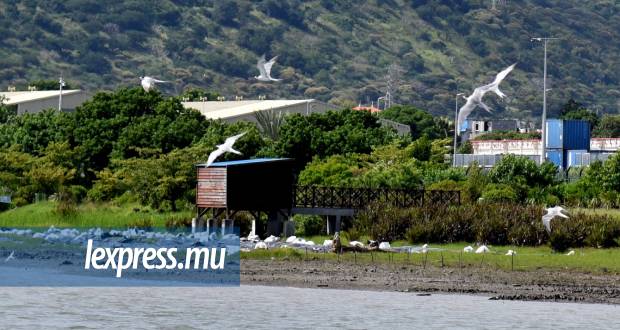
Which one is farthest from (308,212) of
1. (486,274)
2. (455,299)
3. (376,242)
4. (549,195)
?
(455,299)

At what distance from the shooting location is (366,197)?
63781mm

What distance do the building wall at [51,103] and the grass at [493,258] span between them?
73892 millimetres

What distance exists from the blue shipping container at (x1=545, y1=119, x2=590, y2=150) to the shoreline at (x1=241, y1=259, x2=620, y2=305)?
65341 mm

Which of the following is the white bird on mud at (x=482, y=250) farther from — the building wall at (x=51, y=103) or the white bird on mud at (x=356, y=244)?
the building wall at (x=51, y=103)

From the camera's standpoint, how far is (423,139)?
297ft

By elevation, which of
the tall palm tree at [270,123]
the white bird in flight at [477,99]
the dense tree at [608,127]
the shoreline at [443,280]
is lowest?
the shoreline at [443,280]

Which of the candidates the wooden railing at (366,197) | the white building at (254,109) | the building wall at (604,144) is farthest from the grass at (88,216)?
the building wall at (604,144)

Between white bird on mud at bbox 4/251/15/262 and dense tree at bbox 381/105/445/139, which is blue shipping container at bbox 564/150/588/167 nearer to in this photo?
dense tree at bbox 381/105/445/139

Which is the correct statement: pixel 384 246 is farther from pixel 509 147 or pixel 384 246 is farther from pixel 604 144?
pixel 604 144

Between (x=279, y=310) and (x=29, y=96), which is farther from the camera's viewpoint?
(x=29, y=96)

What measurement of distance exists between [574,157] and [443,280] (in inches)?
2662

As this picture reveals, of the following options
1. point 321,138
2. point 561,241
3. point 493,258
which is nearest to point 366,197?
point 561,241

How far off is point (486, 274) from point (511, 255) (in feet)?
15.4

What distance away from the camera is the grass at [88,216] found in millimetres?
65938
